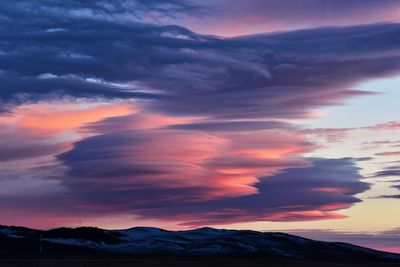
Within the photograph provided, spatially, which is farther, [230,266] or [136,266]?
[230,266]

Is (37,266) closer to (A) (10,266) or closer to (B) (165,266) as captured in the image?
(A) (10,266)

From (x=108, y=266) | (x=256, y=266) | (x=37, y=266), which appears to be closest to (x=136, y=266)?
(x=108, y=266)

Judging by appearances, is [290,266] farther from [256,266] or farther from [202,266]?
[202,266]

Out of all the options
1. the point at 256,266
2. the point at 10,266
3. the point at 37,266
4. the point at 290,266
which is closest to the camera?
the point at 10,266

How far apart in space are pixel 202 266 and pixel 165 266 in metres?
8.62

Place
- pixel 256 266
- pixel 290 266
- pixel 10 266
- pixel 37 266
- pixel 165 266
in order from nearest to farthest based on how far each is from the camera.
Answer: pixel 10 266 < pixel 37 266 < pixel 165 266 < pixel 256 266 < pixel 290 266

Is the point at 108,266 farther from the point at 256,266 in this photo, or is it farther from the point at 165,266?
the point at 256,266

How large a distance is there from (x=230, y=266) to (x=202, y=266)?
12.5 metres

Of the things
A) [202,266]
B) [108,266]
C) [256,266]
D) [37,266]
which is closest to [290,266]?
[256,266]

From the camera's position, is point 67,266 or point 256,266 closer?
point 67,266

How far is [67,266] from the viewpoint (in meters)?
162

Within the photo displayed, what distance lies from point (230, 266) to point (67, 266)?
125 feet

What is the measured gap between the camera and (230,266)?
17700 centimetres

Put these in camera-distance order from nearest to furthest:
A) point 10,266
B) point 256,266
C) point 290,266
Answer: point 10,266 < point 256,266 < point 290,266
